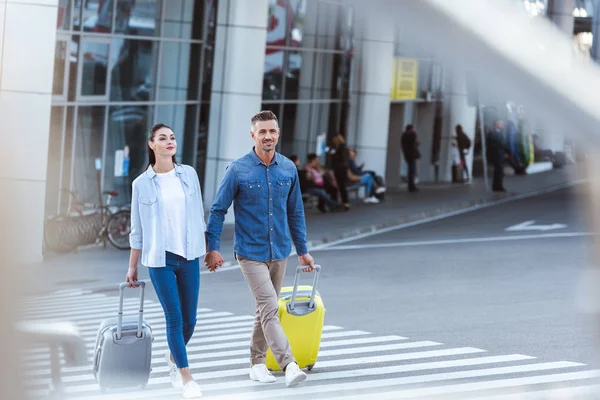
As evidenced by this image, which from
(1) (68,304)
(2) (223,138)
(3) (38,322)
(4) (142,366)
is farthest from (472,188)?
(3) (38,322)

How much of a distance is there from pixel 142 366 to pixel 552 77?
19.8 ft

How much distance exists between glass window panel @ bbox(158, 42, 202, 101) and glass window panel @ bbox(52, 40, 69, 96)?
316 centimetres

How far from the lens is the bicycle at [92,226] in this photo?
16906mm

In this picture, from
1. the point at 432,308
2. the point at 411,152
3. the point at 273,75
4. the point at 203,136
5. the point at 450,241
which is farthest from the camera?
the point at 411,152

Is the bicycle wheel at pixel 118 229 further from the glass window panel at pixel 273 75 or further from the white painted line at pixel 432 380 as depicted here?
the white painted line at pixel 432 380

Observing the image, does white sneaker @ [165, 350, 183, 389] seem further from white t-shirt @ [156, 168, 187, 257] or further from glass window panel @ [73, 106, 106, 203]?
glass window panel @ [73, 106, 106, 203]

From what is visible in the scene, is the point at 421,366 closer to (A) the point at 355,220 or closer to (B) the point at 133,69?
(B) the point at 133,69

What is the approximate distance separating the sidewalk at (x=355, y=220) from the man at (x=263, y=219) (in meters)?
1.17

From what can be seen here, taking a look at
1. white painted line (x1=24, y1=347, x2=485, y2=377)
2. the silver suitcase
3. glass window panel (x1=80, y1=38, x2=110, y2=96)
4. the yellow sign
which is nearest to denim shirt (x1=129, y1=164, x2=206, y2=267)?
the silver suitcase

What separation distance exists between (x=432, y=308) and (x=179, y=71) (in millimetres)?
10818

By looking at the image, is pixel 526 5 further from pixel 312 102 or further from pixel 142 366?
pixel 312 102

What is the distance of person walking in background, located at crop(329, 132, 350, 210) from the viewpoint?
79.6 ft

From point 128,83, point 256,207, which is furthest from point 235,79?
point 256,207

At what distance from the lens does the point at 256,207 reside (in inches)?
280
